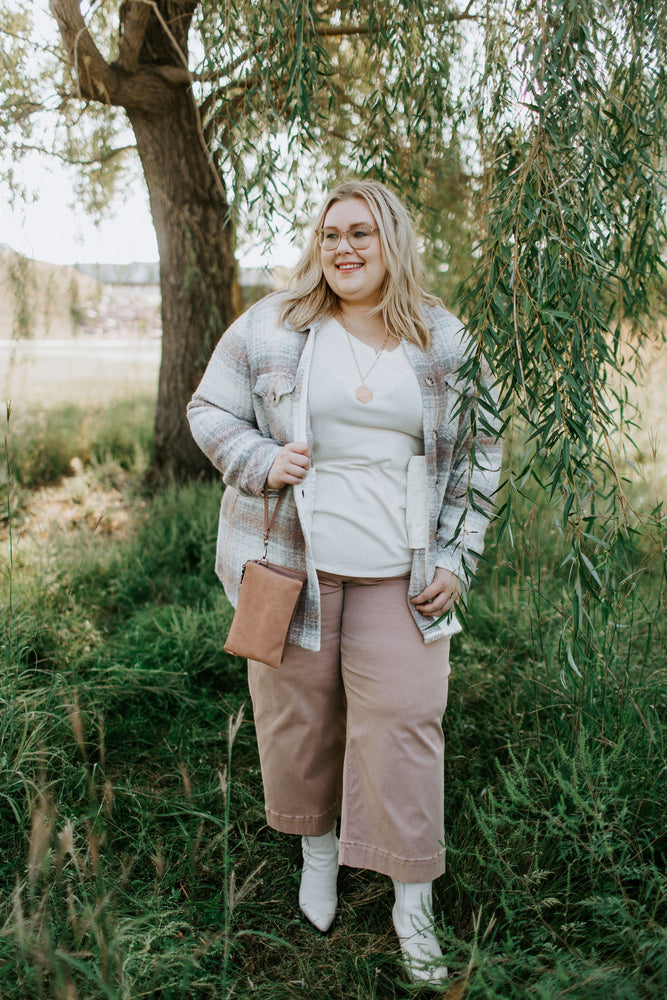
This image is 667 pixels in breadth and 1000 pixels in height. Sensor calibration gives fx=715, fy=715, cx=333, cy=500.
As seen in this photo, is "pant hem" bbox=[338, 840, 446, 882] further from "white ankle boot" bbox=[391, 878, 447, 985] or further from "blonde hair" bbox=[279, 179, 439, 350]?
"blonde hair" bbox=[279, 179, 439, 350]

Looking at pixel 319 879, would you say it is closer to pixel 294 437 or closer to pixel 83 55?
pixel 294 437

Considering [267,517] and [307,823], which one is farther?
[307,823]

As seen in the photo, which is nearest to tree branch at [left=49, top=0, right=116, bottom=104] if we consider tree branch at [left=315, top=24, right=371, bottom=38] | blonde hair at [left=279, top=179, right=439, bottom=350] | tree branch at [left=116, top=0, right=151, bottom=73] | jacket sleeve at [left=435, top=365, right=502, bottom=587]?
tree branch at [left=116, top=0, right=151, bottom=73]

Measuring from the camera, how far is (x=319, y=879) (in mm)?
2205

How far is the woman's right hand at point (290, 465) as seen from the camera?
6.36 ft

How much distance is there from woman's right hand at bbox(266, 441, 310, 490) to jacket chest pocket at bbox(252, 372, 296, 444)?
119 millimetres

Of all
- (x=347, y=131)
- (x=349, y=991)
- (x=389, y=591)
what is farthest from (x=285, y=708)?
(x=347, y=131)

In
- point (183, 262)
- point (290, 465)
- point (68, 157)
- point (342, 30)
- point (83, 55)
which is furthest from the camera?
point (183, 262)

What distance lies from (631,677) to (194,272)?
3373 mm

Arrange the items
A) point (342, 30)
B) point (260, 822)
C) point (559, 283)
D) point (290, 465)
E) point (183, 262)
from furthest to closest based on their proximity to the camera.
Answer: point (183, 262), point (342, 30), point (260, 822), point (290, 465), point (559, 283)

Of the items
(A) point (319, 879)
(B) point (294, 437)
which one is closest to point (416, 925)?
(A) point (319, 879)

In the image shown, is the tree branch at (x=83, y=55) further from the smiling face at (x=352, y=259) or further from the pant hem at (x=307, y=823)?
the pant hem at (x=307, y=823)

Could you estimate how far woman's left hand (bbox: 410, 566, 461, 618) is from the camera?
2055mm

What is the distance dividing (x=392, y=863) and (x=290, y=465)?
3.79ft
